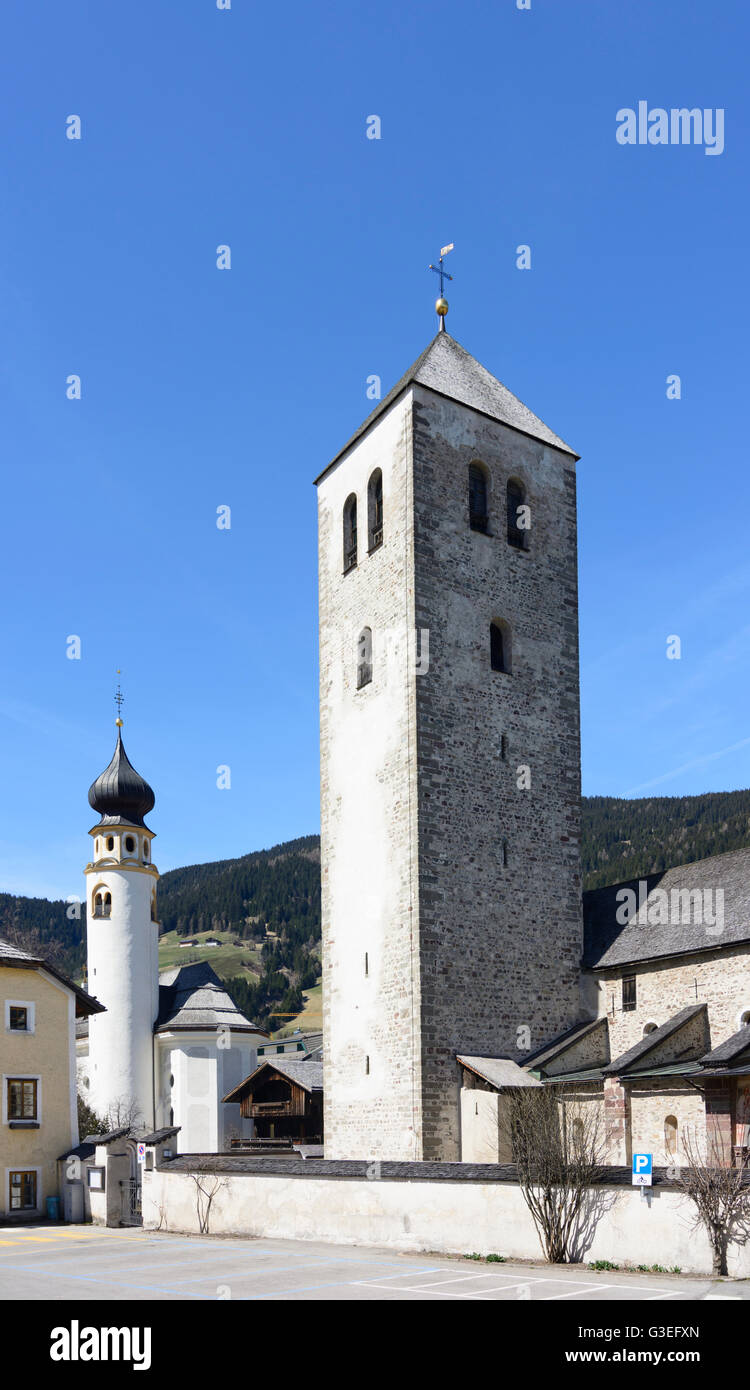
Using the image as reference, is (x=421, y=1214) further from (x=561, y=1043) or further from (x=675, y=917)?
(x=675, y=917)

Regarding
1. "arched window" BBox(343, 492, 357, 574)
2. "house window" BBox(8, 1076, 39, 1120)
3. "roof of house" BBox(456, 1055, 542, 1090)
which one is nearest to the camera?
"roof of house" BBox(456, 1055, 542, 1090)

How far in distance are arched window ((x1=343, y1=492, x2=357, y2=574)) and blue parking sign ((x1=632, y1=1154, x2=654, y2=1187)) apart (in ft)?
64.6

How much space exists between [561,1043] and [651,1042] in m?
3.40

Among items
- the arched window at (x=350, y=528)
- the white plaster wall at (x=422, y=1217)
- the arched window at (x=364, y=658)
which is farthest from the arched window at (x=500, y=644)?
the white plaster wall at (x=422, y=1217)

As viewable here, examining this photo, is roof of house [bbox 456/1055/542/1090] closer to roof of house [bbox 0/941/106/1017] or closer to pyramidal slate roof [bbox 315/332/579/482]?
roof of house [bbox 0/941/106/1017]

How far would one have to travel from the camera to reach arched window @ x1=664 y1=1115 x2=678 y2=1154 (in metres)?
25.3

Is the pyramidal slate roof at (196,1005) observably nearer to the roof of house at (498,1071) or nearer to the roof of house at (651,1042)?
the roof of house at (498,1071)

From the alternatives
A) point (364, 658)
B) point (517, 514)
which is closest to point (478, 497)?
point (517, 514)

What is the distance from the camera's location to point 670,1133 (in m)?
25.4

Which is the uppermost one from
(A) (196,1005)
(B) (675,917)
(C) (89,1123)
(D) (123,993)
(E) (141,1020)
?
A: (B) (675,917)

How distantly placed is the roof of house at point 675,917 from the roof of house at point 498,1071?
12.5ft

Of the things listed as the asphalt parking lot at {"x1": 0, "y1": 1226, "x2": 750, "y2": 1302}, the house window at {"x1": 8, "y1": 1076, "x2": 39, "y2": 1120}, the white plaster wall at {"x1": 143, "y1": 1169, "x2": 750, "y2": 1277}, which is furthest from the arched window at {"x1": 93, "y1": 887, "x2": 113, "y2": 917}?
the asphalt parking lot at {"x1": 0, "y1": 1226, "x2": 750, "y2": 1302}

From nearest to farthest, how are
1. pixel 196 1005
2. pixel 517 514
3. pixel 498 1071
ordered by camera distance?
pixel 498 1071 → pixel 517 514 → pixel 196 1005
